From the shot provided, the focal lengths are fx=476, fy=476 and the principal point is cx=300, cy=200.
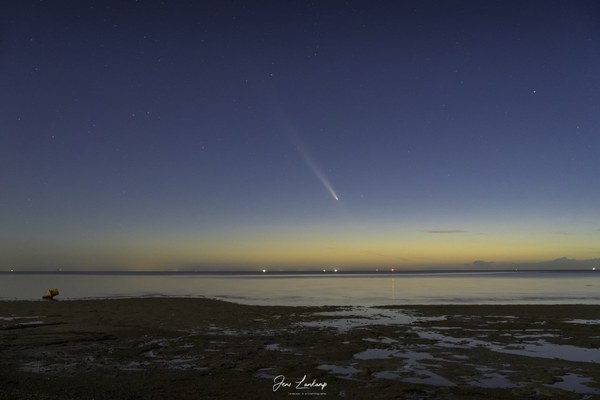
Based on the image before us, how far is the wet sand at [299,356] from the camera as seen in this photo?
1169 centimetres

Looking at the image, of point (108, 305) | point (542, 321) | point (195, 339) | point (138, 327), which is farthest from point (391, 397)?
point (108, 305)

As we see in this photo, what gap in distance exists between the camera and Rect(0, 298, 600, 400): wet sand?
11688 millimetres

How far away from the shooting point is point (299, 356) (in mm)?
16031

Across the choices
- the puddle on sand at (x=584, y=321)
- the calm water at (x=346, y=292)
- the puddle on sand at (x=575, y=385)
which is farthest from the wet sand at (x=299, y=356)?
the calm water at (x=346, y=292)

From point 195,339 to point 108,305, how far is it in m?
17.8

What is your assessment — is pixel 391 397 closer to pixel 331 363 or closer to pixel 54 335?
pixel 331 363

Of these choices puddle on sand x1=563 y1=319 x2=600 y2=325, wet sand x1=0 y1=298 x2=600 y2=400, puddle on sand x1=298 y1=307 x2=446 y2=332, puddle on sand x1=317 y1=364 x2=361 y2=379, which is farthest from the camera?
puddle on sand x1=298 y1=307 x2=446 y2=332

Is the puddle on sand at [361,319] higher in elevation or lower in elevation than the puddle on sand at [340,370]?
lower

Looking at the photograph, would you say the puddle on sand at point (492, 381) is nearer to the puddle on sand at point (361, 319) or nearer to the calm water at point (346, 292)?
the puddle on sand at point (361, 319)

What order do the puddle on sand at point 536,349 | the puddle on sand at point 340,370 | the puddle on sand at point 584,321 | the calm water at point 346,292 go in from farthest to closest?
the calm water at point 346,292 < the puddle on sand at point 584,321 < the puddle on sand at point 536,349 < the puddle on sand at point 340,370

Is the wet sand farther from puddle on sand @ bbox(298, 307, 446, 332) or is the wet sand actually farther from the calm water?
the calm water

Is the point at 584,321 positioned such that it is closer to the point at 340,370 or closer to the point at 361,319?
the point at 361,319

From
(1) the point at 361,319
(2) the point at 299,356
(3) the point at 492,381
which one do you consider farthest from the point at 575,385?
(1) the point at 361,319
